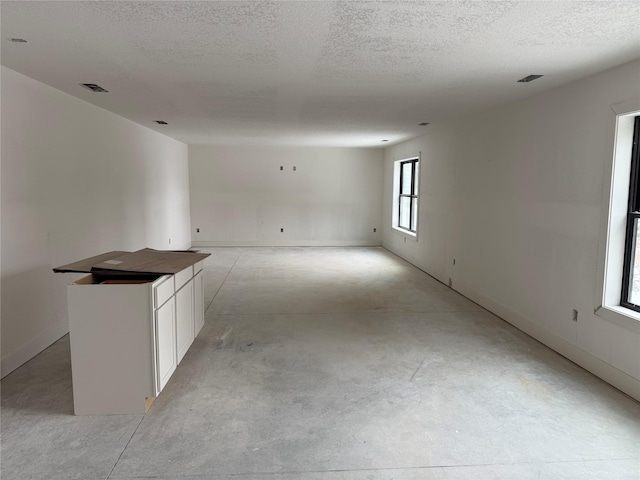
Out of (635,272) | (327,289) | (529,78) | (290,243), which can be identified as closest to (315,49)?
(529,78)

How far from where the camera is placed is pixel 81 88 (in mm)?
3891

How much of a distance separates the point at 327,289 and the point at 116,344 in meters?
3.55

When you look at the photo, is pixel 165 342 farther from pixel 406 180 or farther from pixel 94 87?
pixel 406 180

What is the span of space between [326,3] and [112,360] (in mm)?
2333

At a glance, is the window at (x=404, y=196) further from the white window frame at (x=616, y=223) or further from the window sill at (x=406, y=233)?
the white window frame at (x=616, y=223)

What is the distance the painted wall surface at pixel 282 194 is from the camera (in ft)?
31.7

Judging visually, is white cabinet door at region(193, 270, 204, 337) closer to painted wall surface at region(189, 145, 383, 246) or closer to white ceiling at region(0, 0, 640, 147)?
white ceiling at region(0, 0, 640, 147)

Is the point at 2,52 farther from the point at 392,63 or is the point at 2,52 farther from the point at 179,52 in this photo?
the point at 392,63

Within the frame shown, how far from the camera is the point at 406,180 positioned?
9062mm

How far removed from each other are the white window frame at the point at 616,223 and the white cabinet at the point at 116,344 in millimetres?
3149

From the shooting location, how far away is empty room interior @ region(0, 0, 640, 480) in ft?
7.39

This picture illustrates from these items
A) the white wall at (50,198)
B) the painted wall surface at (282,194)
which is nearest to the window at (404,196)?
the painted wall surface at (282,194)

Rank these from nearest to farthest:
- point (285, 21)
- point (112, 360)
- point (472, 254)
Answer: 1. point (285, 21)
2. point (112, 360)
3. point (472, 254)

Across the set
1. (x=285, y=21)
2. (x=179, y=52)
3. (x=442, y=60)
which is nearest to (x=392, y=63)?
(x=442, y=60)
